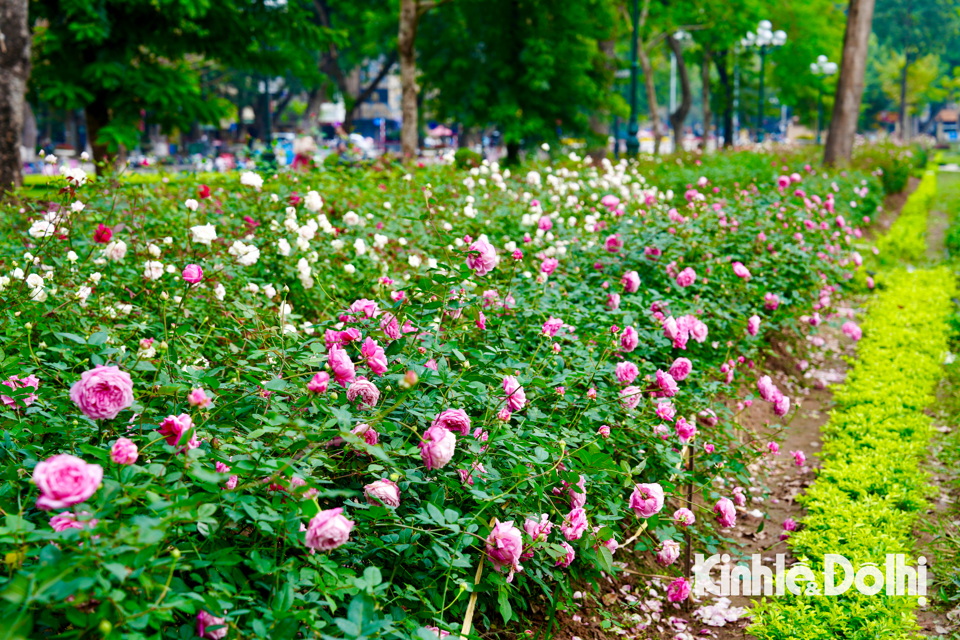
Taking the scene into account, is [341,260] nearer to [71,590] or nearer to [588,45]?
[71,590]

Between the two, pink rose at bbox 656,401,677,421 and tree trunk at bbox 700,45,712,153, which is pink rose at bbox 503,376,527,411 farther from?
tree trunk at bbox 700,45,712,153

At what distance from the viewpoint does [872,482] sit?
415cm

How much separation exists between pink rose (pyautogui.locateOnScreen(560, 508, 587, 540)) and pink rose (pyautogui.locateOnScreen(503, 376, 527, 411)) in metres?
0.35

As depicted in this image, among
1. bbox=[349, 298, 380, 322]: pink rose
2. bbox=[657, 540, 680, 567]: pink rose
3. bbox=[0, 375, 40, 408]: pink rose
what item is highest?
bbox=[349, 298, 380, 322]: pink rose

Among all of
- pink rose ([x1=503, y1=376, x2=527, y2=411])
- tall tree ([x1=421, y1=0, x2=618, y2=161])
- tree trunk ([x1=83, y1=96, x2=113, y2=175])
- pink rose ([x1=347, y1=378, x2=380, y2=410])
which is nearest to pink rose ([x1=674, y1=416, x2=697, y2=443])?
pink rose ([x1=503, y1=376, x2=527, y2=411])

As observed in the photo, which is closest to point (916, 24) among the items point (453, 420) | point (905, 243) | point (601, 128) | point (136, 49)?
point (601, 128)

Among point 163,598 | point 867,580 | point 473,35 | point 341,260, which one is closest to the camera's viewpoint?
point 163,598

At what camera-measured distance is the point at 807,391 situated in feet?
20.4

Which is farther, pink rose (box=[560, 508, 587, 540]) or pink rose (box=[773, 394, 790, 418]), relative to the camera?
pink rose (box=[773, 394, 790, 418])

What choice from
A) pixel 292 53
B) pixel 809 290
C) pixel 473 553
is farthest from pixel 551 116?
pixel 473 553

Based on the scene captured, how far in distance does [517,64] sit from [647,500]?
1611 cm

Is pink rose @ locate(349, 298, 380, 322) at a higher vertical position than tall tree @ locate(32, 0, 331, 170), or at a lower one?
lower

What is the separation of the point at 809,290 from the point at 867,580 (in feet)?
10.5

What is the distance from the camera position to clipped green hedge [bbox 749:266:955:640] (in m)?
2.93
